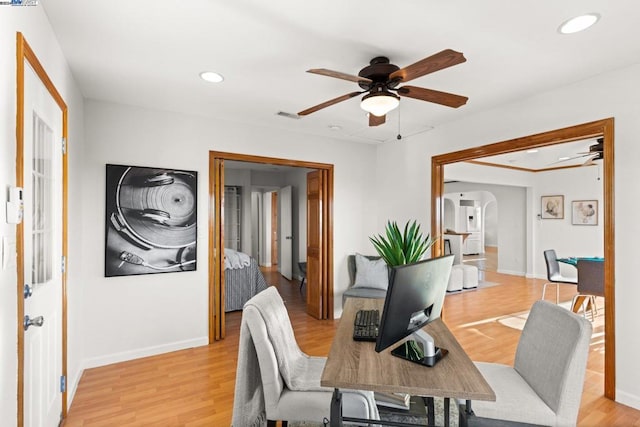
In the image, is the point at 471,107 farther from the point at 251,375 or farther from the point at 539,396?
the point at 251,375

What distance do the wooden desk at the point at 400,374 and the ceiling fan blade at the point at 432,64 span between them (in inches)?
56.6

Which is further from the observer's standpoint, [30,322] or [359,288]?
[359,288]

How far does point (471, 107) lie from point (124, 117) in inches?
133

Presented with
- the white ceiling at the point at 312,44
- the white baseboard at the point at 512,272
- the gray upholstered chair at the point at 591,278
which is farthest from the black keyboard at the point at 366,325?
the white baseboard at the point at 512,272

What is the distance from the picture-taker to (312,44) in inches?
84.8

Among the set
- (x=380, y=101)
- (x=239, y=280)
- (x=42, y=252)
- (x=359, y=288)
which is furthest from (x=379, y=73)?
(x=239, y=280)

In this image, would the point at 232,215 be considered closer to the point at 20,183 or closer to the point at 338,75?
the point at 338,75

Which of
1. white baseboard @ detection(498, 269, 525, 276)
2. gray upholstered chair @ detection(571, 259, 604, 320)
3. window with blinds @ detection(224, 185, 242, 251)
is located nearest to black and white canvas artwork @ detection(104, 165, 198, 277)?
window with blinds @ detection(224, 185, 242, 251)

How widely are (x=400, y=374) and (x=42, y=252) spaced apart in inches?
76.1

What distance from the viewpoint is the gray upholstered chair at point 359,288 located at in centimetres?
419

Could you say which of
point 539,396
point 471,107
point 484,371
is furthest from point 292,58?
point 539,396

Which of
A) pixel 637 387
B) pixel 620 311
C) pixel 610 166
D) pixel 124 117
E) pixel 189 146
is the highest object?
pixel 124 117

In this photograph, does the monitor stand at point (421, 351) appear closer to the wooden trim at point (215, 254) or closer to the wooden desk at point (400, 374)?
the wooden desk at point (400, 374)

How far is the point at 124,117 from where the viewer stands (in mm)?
3230
